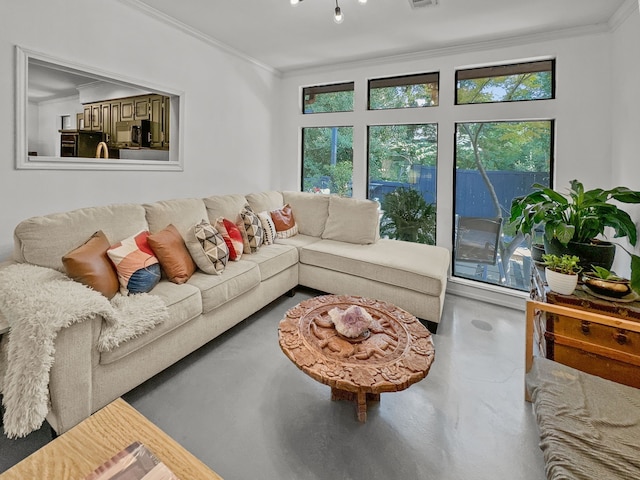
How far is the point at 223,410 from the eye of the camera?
1.86 metres

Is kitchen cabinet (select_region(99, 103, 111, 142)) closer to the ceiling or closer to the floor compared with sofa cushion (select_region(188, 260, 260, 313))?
closer to the ceiling

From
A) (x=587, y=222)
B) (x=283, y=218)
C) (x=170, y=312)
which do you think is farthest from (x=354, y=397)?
(x=283, y=218)

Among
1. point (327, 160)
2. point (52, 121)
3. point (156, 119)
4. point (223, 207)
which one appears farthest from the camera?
point (327, 160)

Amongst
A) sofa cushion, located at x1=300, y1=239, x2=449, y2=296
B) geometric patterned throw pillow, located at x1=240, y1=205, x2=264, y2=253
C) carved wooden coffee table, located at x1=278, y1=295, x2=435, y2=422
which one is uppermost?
geometric patterned throw pillow, located at x1=240, y1=205, x2=264, y2=253

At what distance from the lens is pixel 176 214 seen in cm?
283

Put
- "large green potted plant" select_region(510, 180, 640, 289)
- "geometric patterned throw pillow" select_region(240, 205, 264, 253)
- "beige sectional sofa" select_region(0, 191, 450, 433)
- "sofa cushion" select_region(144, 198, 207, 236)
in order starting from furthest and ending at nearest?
"geometric patterned throw pillow" select_region(240, 205, 264, 253), "sofa cushion" select_region(144, 198, 207, 236), "large green potted plant" select_region(510, 180, 640, 289), "beige sectional sofa" select_region(0, 191, 450, 433)

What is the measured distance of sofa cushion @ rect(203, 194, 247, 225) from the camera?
3.27 metres

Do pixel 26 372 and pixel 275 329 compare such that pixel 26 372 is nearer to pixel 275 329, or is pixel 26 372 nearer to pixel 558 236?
pixel 275 329

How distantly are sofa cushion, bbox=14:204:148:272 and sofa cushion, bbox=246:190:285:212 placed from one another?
1.53m

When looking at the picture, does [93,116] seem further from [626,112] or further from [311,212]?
[626,112]

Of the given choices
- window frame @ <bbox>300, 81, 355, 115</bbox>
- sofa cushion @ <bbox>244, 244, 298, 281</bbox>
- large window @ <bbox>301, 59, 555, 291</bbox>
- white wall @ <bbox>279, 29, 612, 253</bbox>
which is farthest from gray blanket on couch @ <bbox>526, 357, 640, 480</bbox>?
window frame @ <bbox>300, 81, 355, 115</bbox>

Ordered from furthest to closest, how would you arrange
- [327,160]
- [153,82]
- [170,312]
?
[327,160] < [153,82] < [170,312]

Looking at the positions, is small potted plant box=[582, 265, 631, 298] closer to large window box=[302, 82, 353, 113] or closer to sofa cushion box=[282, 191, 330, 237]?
sofa cushion box=[282, 191, 330, 237]

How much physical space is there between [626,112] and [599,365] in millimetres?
2104
